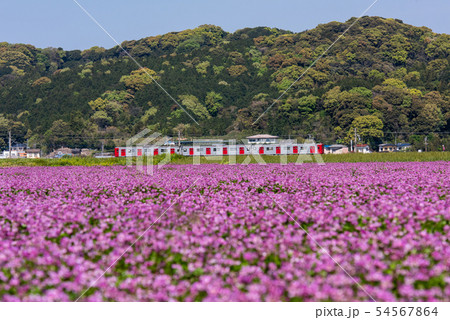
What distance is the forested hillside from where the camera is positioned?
102062 millimetres

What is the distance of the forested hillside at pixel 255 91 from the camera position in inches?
4018

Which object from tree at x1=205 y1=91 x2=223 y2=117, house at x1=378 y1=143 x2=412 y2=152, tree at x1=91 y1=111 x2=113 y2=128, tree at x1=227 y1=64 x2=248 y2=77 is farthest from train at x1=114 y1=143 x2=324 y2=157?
tree at x1=227 y1=64 x2=248 y2=77

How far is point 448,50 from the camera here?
15350 centimetres

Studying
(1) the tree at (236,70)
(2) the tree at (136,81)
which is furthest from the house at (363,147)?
(2) the tree at (136,81)

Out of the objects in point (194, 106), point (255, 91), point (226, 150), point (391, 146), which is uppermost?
point (255, 91)

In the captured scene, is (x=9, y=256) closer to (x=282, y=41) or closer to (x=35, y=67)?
(x=282, y=41)

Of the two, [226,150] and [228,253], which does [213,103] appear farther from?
[228,253]

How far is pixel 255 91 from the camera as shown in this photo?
13888 centimetres

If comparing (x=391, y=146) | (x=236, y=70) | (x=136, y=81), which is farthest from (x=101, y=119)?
(x=391, y=146)

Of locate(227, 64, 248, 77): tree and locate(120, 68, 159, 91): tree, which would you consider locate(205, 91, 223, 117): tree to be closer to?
locate(227, 64, 248, 77): tree

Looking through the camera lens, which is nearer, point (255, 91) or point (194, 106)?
point (194, 106)

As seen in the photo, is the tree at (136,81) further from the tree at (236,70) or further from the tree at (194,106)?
the tree at (236,70)

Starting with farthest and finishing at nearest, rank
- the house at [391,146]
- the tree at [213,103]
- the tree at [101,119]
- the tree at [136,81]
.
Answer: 1. the tree at [136,81]
2. the tree at [213,103]
3. the tree at [101,119]
4. the house at [391,146]

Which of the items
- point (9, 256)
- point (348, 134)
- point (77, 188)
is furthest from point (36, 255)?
point (348, 134)
